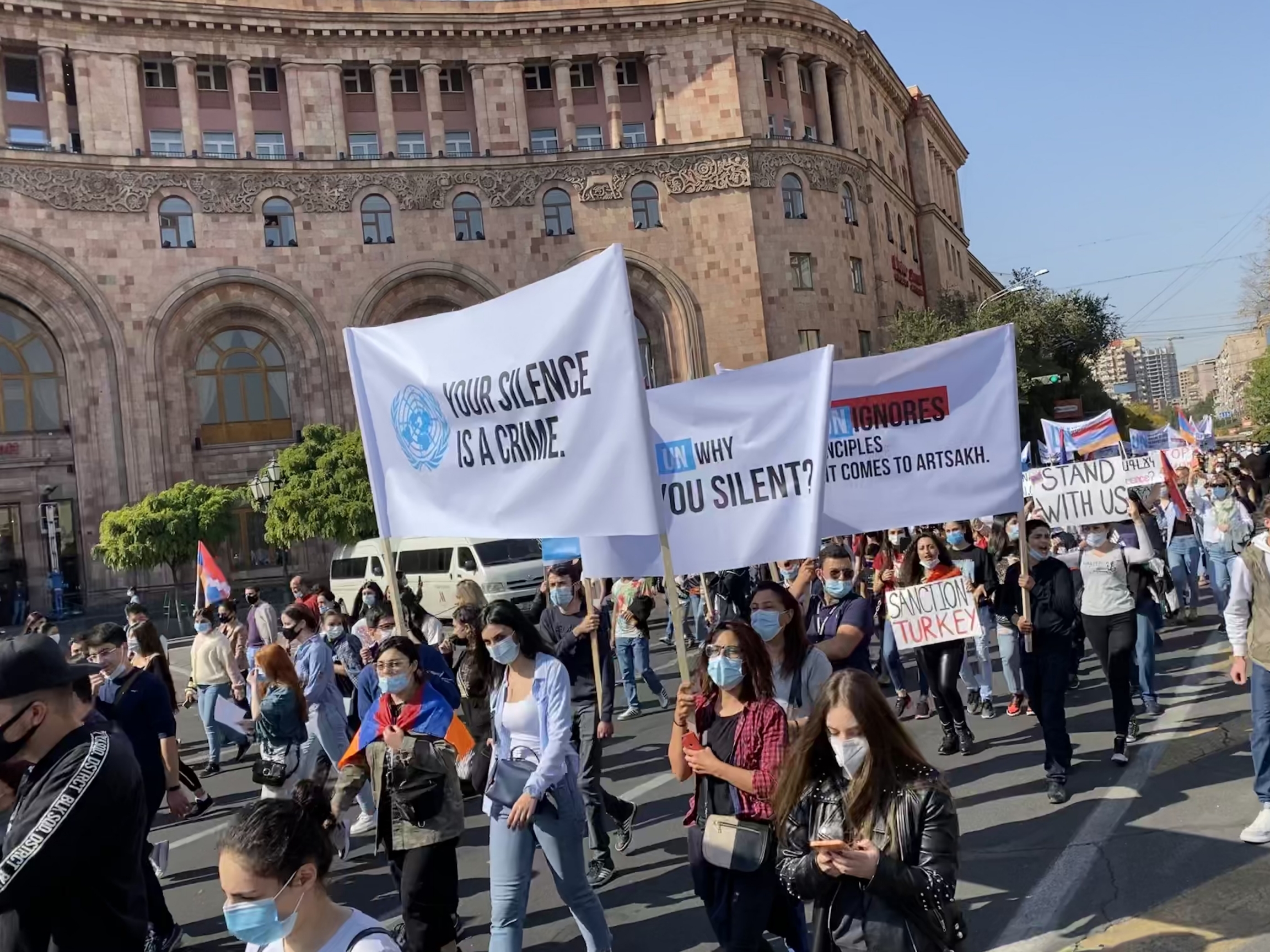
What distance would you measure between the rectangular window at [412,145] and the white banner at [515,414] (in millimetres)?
35956

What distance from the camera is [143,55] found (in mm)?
37781

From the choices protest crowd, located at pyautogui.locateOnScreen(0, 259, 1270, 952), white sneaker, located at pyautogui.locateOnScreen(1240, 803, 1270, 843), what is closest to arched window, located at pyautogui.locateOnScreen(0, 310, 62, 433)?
protest crowd, located at pyautogui.locateOnScreen(0, 259, 1270, 952)

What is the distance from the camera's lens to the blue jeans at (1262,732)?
606cm

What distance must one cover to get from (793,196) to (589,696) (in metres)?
37.9

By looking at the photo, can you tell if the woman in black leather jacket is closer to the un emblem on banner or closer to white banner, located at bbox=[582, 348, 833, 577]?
white banner, located at bbox=[582, 348, 833, 577]

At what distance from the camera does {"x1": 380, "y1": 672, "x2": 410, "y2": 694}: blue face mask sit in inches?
208

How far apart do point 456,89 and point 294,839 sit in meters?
42.3

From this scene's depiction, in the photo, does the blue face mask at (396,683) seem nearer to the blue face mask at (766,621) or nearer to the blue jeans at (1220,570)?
the blue face mask at (766,621)

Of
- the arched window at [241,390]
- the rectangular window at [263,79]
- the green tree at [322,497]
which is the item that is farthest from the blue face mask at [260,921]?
the rectangular window at [263,79]

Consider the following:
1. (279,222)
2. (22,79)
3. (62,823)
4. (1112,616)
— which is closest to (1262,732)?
(1112,616)

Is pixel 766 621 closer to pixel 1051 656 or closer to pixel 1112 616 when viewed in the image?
pixel 1051 656

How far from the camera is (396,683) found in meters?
5.31

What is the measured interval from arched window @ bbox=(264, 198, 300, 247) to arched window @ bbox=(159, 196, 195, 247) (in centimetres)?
247

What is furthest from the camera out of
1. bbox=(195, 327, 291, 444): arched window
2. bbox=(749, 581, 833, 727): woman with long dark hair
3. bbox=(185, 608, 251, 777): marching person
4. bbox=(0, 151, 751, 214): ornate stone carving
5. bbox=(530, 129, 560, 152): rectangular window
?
bbox=(530, 129, 560, 152): rectangular window
